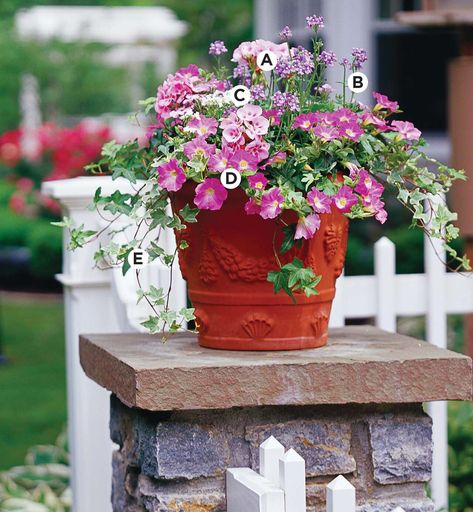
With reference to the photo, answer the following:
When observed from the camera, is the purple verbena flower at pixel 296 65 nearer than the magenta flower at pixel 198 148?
No

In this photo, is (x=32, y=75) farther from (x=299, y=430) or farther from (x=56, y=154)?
(x=299, y=430)

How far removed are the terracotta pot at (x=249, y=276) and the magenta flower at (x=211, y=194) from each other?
0.18ft

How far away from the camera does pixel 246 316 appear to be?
2.39 m

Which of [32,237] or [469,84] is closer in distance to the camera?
[469,84]

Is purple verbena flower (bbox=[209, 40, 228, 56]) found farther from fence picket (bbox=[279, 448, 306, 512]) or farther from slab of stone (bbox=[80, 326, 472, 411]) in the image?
fence picket (bbox=[279, 448, 306, 512])

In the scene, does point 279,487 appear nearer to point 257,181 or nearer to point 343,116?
point 257,181

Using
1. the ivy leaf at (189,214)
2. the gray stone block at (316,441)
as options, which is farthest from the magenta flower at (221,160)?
the gray stone block at (316,441)

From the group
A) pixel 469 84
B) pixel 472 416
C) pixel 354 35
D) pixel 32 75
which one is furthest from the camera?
pixel 32 75

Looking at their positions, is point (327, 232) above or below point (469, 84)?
below

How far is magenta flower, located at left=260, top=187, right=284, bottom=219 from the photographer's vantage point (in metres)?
2.22

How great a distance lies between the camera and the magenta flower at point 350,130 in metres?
2.27

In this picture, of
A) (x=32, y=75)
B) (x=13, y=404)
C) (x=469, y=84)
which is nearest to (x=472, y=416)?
(x=469, y=84)

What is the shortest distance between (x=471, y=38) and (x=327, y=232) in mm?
2788

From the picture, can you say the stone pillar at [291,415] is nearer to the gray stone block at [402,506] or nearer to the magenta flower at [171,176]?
the gray stone block at [402,506]
